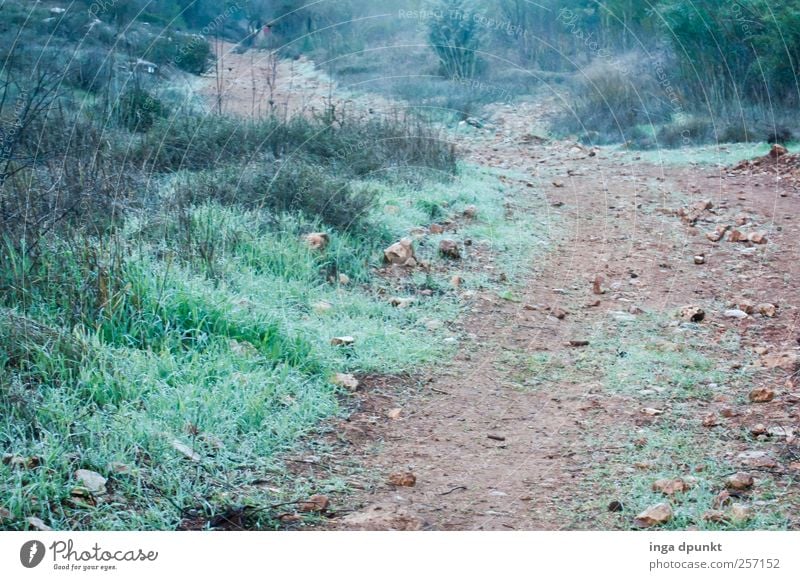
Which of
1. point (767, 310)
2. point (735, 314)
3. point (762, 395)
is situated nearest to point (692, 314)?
point (735, 314)

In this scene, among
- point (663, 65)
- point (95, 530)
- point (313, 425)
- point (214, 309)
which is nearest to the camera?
point (95, 530)

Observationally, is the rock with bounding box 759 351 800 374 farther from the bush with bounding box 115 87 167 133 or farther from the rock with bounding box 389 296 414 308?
the bush with bounding box 115 87 167 133

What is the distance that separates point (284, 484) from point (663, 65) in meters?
7.13

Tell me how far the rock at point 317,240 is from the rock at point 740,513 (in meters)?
2.48

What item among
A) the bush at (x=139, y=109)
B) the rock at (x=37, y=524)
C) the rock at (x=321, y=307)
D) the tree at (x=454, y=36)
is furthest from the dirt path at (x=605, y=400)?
the tree at (x=454, y=36)

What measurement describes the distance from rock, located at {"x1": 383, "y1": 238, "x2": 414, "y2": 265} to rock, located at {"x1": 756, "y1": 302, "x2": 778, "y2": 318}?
66.7 inches

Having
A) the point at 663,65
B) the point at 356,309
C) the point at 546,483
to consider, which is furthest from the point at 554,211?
the point at 546,483

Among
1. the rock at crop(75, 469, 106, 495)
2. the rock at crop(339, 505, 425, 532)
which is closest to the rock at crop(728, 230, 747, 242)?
the rock at crop(339, 505, 425, 532)

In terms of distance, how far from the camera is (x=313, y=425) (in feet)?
9.14

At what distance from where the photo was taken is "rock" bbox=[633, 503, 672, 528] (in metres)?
2.24

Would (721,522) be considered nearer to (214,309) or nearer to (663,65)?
(214,309)

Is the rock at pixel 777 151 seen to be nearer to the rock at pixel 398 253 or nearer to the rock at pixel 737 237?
the rock at pixel 737 237

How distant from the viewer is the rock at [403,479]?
2482mm

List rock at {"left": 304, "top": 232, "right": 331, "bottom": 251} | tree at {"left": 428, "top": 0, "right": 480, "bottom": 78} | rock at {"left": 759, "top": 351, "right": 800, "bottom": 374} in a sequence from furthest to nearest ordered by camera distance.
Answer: tree at {"left": 428, "top": 0, "right": 480, "bottom": 78}, rock at {"left": 304, "top": 232, "right": 331, "bottom": 251}, rock at {"left": 759, "top": 351, "right": 800, "bottom": 374}
